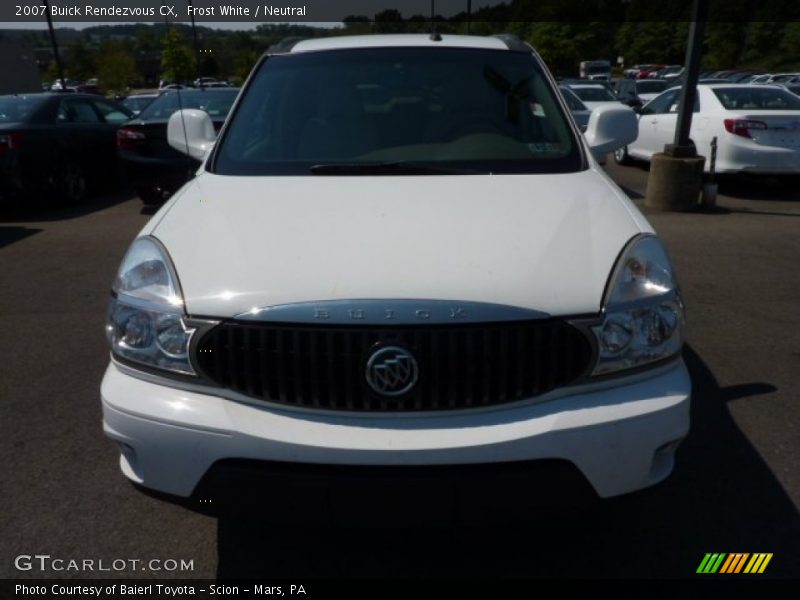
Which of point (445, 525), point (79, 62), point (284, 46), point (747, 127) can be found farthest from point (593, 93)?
point (79, 62)

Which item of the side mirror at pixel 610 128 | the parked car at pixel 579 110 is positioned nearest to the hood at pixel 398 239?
the side mirror at pixel 610 128

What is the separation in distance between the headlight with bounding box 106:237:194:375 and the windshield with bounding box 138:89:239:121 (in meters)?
7.55

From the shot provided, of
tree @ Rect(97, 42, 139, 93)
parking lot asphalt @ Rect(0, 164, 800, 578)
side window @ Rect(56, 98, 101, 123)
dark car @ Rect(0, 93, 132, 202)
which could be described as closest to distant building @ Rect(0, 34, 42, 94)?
tree @ Rect(97, 42, 139, 93)

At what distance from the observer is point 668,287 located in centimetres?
236

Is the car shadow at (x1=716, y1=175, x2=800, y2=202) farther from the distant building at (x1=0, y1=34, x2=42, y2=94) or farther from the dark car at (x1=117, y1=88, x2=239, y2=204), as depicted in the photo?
the distant building at (x1=0, y1=34, x2=42, y2=94)

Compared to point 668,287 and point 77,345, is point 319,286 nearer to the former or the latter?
point 668,287

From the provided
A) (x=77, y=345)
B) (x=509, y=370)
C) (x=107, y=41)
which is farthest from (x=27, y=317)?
(x=107, y=41)

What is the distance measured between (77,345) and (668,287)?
3815 mm

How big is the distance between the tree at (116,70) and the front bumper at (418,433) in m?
50.9

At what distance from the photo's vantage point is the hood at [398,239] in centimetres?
218

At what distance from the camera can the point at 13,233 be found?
8367 millimetres

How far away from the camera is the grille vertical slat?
6.95 feet

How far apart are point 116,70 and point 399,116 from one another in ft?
164

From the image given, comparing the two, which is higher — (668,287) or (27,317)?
(668,287)
